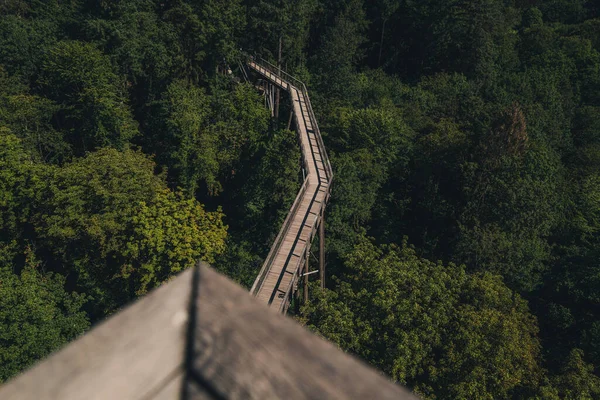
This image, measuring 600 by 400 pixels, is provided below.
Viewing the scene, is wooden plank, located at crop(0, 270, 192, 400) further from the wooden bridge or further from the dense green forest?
the dense green forest

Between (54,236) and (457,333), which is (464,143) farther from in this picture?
(54,236)

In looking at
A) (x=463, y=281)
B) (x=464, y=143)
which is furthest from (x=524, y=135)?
(x=463, y=281)

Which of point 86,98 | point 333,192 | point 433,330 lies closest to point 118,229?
point 333,192

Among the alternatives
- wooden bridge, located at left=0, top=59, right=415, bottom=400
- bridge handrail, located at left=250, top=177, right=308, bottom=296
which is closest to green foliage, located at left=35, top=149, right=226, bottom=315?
bridge handrail, located at left=250, top=177, right=308, bottom=296

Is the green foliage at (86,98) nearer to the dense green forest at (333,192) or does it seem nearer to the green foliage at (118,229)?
the dense green forest at (333,192)

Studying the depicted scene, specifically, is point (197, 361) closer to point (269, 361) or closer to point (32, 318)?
point (269, 361)

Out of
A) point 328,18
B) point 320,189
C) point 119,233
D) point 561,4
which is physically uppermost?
point 561,4
